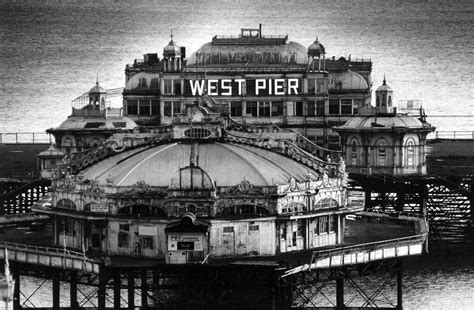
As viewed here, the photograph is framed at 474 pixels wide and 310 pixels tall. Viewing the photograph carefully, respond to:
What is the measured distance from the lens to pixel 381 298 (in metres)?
129

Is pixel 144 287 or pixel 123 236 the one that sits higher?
pixel 123 236

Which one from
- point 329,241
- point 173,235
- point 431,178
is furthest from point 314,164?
point 431,178

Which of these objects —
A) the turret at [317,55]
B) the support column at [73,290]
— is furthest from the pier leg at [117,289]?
the turret at [317,55]

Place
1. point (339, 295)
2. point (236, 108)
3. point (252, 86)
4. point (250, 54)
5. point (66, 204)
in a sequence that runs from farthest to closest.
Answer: point (250, 54)
point (252, 86)
point (236, 108)
point (66, 204)
point (339, 295)

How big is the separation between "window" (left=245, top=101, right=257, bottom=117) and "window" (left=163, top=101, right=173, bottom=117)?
6455 millimetres

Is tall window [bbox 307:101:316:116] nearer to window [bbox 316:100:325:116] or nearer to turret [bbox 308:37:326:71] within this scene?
window [bbox 316:100:325:116]

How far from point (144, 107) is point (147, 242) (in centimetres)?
5891

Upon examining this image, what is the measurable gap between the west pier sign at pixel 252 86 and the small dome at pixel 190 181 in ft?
175

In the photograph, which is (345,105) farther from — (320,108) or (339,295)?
(339,295)

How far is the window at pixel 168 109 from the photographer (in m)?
172

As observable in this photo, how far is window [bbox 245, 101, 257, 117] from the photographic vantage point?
171 m

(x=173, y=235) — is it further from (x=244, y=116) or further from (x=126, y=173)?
(x=244, y=116)

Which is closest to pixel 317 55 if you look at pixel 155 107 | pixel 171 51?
pixel 171 51

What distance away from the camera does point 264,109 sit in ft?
562
